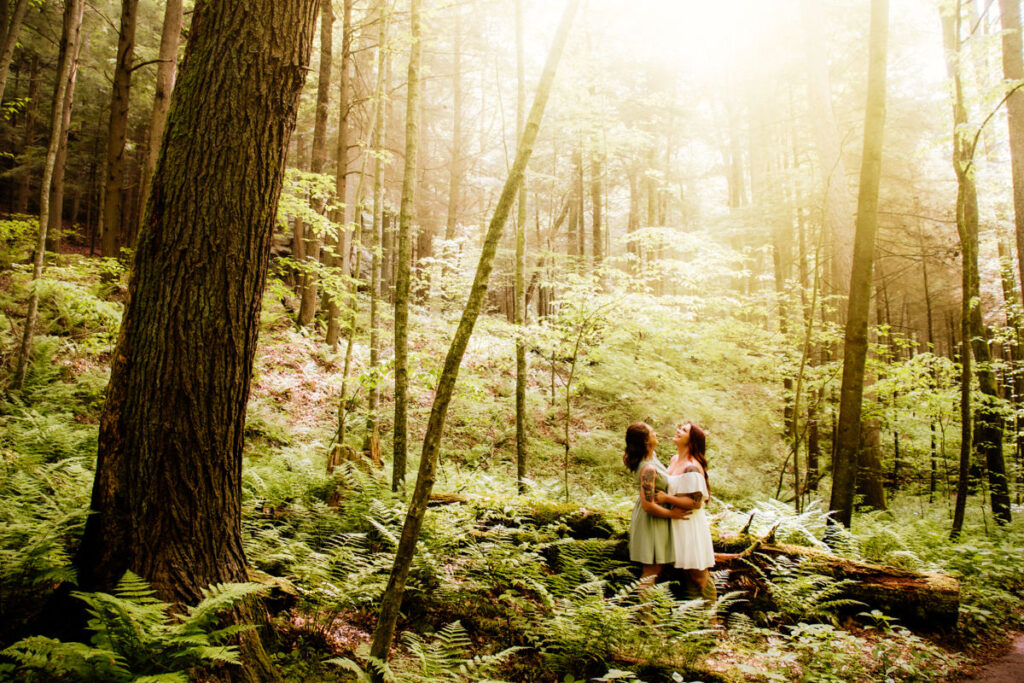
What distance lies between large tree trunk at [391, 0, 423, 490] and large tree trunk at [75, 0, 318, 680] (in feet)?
11.0

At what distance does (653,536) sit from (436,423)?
3.08 metres

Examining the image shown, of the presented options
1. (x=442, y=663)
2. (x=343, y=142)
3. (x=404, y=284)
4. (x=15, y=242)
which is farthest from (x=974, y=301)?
(x=15, y=242)

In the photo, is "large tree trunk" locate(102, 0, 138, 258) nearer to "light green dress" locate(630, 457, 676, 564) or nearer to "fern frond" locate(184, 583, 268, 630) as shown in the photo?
"fern frond" locate(184, 583, 268, 630)

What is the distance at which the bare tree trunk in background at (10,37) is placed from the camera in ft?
27.5

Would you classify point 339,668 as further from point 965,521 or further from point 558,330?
A: point 965,521

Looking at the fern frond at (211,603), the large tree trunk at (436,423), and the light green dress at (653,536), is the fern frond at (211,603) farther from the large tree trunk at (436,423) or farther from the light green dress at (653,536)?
the light green dress at (653,536)

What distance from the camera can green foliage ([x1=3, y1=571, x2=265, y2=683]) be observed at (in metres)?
2.04

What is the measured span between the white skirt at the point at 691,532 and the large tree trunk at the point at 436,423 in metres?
2.91

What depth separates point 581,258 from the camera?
16938mm

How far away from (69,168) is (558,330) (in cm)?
3106

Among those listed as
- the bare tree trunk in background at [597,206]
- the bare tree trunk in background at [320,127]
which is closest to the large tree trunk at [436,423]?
the bare tree trunk in background at [320,127]

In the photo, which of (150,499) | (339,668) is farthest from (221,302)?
(339,668)

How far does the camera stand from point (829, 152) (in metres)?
11.8

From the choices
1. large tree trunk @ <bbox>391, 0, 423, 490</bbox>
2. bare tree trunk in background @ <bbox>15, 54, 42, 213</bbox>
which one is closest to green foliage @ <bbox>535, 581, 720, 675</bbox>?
large tree trunk @ <bbox>391, 0, 423, 490</bbox>
